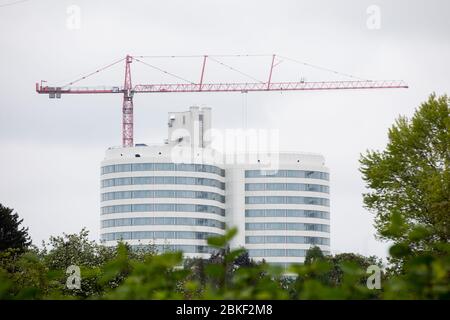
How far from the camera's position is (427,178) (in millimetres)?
59875

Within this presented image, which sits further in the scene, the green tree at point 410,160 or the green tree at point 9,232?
the green tree at point 9,232

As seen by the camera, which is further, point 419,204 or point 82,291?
point 419,204

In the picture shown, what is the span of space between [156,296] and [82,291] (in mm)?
46349

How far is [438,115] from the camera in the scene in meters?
62.7

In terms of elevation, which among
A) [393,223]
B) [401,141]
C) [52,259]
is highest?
[401,141]

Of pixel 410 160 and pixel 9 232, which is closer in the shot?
pixel 410 160

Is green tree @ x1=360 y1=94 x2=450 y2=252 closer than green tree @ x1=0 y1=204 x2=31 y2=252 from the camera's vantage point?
Yes

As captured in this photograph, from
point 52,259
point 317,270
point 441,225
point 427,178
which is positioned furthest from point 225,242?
point 52,259

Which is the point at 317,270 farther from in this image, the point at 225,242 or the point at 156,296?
the point at 156,296

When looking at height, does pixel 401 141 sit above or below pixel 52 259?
above
